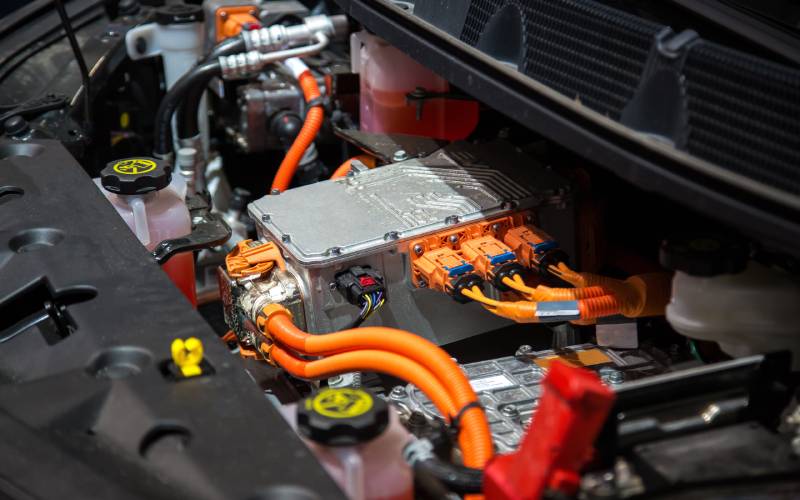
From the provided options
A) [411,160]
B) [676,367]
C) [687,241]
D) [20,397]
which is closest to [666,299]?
[676,367]

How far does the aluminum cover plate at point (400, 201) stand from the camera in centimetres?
179

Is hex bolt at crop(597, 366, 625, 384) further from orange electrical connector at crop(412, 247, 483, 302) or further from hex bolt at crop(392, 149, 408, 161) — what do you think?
hex bolt at crop(392, 149, 408, 161)

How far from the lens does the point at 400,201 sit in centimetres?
190

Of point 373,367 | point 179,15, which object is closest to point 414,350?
point 373,367

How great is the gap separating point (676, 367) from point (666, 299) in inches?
4.7

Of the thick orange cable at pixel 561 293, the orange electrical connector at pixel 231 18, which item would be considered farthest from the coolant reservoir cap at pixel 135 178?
the orange electrical connector at pixel 231 18

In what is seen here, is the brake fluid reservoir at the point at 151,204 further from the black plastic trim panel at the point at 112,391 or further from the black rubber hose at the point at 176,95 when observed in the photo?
the black rubber hose at the point at 176,95

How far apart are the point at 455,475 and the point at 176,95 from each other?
155 cm

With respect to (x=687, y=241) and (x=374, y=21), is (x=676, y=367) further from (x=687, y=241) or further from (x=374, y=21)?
(x=374, y=21)

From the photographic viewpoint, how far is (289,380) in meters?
1.92

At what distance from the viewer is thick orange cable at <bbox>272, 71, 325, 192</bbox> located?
92.8 inches

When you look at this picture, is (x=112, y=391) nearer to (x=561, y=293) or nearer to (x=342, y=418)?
(x=342, y=418)

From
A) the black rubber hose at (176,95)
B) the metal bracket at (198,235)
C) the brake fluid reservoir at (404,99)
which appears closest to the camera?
the metal bracket at (198,235)

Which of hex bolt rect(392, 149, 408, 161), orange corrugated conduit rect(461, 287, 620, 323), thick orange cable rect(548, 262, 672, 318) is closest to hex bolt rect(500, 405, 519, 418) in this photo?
orange corrugated conduit rect(461, 287, 620, 323)
